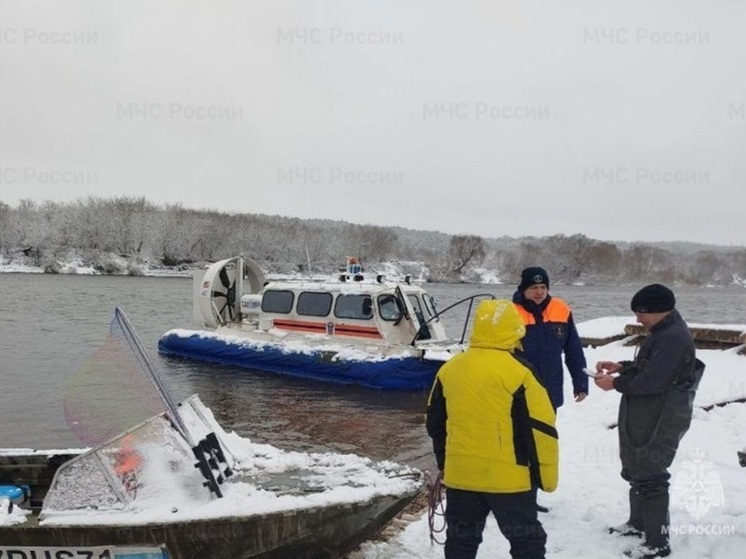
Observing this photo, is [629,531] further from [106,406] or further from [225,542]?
[106,406]

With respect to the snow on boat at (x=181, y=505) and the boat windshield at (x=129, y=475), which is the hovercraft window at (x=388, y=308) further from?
the boat windshield at (x=129, y=475)

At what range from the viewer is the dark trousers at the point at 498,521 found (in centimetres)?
303

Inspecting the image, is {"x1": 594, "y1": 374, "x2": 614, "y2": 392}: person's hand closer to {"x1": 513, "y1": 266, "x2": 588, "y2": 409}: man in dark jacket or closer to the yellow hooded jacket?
{"x1": 513, "y1": 266, "x2": 588, "y2": 409}: man in dark jacket

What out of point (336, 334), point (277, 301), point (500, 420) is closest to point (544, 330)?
point (500, 420)

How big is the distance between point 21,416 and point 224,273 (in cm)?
656

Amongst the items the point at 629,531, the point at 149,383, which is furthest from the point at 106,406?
the point at 629,531

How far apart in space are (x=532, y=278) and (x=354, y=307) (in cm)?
857

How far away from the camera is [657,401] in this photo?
148 inches

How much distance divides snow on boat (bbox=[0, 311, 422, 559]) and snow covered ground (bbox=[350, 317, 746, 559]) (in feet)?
1.65

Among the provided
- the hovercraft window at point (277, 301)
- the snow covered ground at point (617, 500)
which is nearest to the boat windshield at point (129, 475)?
the snow covered ground at point (617, 500)

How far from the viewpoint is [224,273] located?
1609cm

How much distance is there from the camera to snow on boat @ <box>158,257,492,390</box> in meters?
11.9

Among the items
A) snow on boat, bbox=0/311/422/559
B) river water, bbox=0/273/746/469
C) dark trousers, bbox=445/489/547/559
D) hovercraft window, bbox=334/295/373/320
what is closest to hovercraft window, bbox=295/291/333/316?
hovercraft window, bbox=334/295/373/320

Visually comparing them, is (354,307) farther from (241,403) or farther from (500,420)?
(500,420)
